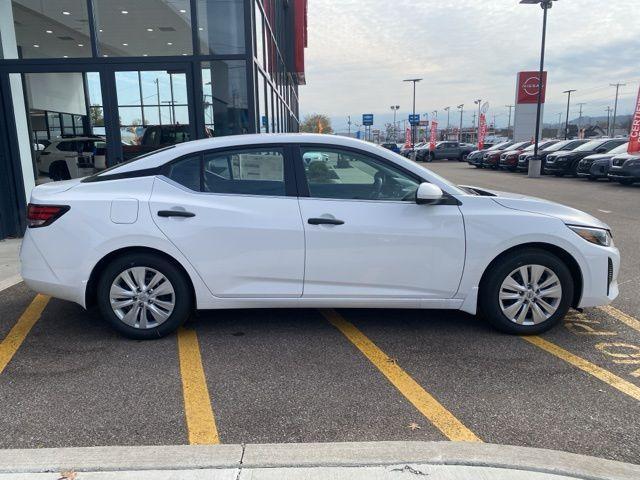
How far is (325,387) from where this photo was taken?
3.36 m

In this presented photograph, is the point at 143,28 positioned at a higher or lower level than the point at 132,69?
higher

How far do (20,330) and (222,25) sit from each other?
18.8 feet

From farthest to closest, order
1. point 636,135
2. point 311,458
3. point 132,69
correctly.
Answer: point 636,135 < point 132,69 < point 311,458

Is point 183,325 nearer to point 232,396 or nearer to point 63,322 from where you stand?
point 63,322

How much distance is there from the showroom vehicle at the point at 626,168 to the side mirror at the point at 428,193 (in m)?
15.3

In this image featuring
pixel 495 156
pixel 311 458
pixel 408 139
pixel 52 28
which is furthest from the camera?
pixel 408 139

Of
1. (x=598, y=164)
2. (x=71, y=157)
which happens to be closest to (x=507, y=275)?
(x=71, y=157)

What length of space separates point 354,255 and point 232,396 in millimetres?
1388

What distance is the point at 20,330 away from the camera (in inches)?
172

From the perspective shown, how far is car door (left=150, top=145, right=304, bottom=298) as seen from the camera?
154 inches

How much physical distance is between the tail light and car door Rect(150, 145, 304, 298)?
70 centimetres

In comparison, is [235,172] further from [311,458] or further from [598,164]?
[598,164]

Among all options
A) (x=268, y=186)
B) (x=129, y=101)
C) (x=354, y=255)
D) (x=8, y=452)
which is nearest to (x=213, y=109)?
(x=129, y=101)

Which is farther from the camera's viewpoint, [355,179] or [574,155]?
[574,155]
